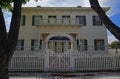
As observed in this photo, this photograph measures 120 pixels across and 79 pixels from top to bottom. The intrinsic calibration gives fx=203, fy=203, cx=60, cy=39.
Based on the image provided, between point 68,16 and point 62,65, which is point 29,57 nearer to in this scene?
point 62,65

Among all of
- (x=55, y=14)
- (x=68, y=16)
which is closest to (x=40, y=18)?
(x=55, y=14)

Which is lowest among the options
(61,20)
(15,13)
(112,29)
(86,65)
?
(86,65)

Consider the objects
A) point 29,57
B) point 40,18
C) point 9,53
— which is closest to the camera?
point 9,53

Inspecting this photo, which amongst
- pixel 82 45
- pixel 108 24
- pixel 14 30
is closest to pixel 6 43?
pixel 14 30

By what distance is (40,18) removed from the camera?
27797 millimetres

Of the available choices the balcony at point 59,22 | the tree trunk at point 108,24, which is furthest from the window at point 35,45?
the tree trunk at point 108,24

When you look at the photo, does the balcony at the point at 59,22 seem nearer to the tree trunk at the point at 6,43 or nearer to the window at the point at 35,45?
the window at the point at 35,45

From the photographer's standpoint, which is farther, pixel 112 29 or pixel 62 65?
pixel 62 65

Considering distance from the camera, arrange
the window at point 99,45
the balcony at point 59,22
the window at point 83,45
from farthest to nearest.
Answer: the window at point 99,45
the window at point 83,45
the balcony at point 59,22

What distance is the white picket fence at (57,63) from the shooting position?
55.1 ft

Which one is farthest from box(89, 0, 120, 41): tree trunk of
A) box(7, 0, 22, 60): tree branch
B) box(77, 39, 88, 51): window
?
box(77, 39, 88, 51): window

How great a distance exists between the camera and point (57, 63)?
55.3 ft

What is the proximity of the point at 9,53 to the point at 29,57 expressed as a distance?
10687 mm

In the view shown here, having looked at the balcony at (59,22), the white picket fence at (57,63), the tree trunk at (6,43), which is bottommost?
the white picket fence at (57,63)
